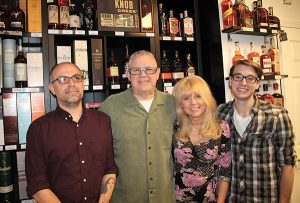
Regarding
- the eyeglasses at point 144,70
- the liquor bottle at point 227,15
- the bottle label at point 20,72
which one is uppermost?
the liquor bottle at point 227,15

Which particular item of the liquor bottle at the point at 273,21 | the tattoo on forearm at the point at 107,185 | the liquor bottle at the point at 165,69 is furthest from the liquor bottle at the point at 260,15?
the tattoo on forearm at the point at 107,185

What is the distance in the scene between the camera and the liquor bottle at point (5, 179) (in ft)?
7.28

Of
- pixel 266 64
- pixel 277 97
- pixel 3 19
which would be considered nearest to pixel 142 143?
pixel 3 19

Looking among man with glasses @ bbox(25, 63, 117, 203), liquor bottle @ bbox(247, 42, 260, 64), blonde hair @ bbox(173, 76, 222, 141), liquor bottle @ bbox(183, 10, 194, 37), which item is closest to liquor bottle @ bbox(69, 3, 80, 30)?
man with glasses @ bbox(25, 63, 117, 203)

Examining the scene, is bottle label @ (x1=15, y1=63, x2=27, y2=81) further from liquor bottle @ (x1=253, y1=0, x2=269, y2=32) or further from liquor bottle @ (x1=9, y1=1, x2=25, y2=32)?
liquor bottle @ (x1=253, y1=0, x2=269, y2=32)

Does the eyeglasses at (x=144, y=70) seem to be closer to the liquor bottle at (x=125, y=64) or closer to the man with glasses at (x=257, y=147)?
the man with glasses at (x=257, y=147)

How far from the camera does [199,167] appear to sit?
183cm

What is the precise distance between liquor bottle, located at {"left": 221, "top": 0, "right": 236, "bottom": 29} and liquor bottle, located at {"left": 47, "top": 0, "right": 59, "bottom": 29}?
5.33 feet

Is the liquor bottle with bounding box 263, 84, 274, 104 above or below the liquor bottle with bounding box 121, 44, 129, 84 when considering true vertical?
below

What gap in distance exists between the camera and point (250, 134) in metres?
1.95

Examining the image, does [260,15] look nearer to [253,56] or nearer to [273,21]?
[273,21]

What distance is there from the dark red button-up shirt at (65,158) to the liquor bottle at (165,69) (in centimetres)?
118

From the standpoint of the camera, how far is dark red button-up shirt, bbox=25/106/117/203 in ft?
5.39

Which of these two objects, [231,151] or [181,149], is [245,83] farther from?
[181,149]
